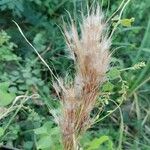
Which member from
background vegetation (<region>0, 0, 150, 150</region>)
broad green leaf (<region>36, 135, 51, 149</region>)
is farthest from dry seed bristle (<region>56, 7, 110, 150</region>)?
background vegetation (<region>0, 0, 150, 150</region>)

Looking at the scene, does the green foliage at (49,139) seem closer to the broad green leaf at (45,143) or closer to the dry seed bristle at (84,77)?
the broad green leaf at (45,143)

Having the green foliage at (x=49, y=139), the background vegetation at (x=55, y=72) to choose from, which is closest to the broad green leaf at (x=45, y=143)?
the green foliage at (x=49, y=139)

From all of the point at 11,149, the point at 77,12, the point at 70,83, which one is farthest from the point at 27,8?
the point at 70,83

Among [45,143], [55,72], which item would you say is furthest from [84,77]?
[55,72]

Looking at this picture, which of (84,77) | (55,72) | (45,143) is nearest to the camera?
(84,77)

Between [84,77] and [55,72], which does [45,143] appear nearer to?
[84,77]

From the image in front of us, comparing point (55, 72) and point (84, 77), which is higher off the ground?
point (84, 77)

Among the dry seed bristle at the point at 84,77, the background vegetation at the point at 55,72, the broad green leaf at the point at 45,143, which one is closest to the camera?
the dry seed bristle at the point at 84,77

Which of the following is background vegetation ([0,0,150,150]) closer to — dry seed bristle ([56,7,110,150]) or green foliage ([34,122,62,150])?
green foliage ([34,122,62,150])

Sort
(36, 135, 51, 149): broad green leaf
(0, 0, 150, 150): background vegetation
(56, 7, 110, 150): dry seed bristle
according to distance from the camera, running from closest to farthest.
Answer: (56, 7, 110, 150): dry seed bristle < (36, 135, 51, 149): broad green leaf < (0, 0, 150, 150): background vegetation

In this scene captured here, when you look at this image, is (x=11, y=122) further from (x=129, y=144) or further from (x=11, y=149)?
(x=129, y=144)
